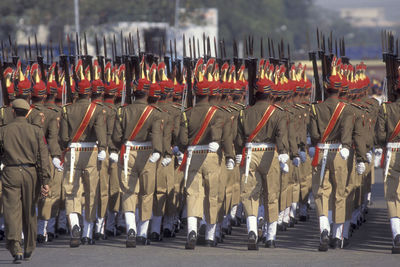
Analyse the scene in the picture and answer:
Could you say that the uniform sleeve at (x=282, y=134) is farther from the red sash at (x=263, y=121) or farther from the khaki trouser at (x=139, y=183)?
the khaki trouser at (x=139, y=183)

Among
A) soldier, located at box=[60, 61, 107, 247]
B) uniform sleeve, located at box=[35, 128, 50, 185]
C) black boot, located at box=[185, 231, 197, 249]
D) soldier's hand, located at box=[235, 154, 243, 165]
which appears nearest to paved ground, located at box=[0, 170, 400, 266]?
black boot, located at box=[185, 231, 197, 249]

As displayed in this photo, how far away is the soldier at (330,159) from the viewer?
1492 centimetres

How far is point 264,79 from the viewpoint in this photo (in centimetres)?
1531

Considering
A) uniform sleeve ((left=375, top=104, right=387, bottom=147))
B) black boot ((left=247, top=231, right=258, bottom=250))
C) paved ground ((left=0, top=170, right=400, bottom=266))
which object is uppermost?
uniform sleeve ((left=375, top=104, right=387, bottom=147))

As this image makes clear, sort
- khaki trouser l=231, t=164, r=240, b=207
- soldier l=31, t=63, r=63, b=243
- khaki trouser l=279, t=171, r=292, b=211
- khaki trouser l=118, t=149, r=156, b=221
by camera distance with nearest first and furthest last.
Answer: khaki trouser l=118, t=149, r=156, b=221 → soldier l=31, t=63, r=63, b=243 → khaki trouser l=279, t=171, r=292, b=211 → khaki trouser l=231, t=164, r=240, b=207

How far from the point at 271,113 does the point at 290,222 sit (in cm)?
351

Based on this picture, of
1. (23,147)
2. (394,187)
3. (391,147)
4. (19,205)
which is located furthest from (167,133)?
(394,187)

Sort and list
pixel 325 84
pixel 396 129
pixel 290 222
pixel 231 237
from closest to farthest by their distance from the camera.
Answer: pixel 396 129 < pixel 325 84 < pixel 231 237 < pixel 290 222

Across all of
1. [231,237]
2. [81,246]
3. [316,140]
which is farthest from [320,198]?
[81,246]

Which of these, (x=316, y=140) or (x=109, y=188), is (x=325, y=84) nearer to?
(x=316, y=140)

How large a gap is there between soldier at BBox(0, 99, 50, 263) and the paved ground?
355 mm

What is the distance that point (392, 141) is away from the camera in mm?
14609

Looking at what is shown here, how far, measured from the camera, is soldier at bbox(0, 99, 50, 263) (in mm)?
13477

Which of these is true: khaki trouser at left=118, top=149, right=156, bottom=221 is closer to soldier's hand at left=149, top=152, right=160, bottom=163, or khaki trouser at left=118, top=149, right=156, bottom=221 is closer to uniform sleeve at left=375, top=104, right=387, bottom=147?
soldier's hand at left=149, top=152, right=160, bottom=163
